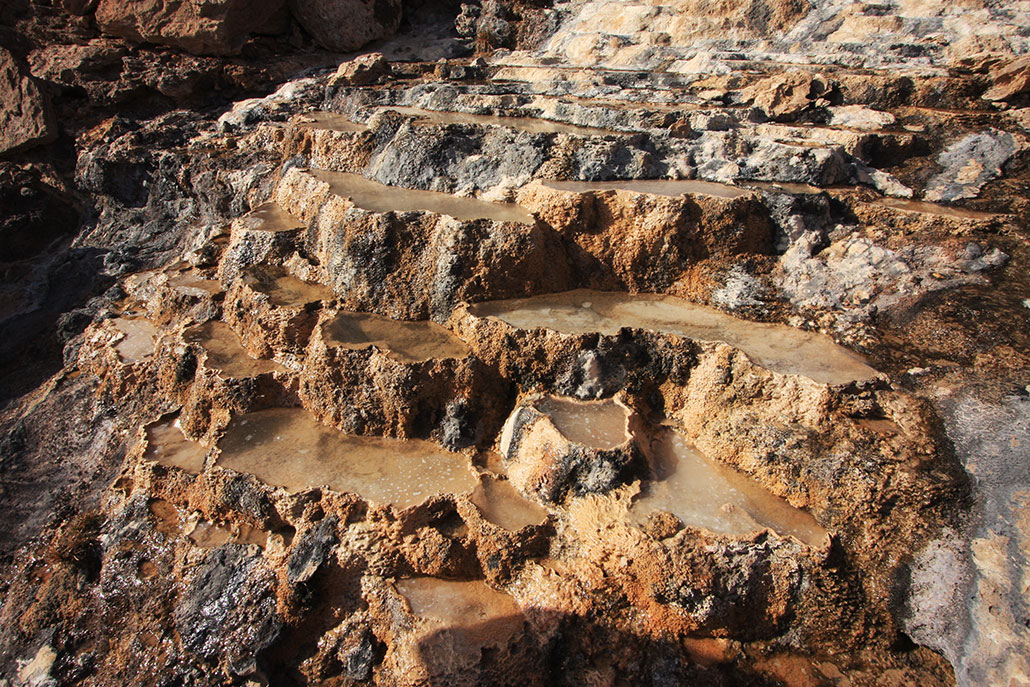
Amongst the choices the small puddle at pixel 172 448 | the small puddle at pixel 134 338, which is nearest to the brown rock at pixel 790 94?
the small puddle at pixel 172 448

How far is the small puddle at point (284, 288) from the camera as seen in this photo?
5.07 meters

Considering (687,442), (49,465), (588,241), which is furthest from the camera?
(49,465)

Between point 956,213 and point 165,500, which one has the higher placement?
point 956,213

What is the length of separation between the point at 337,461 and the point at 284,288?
5.82 ft

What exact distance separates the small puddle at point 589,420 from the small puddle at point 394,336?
2.56 feet

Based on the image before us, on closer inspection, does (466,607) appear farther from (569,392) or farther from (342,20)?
(342,20)

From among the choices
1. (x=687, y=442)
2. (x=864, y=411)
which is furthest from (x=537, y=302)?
(x=864, y=411)

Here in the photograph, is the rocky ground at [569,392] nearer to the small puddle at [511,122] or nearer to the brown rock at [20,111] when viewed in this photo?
the small puddle at [511,122]

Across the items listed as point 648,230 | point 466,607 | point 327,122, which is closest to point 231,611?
point 466,607

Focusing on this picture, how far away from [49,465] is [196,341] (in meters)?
1.90

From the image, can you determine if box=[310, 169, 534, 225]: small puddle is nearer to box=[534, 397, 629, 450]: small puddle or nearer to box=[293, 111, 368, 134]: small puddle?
box=[293, 111, 368, 134]: small puddle

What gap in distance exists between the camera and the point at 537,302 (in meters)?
4.81

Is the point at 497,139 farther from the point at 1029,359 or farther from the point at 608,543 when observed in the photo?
the point at 1029,359

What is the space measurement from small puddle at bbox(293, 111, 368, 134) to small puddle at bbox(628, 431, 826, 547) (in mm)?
4773
